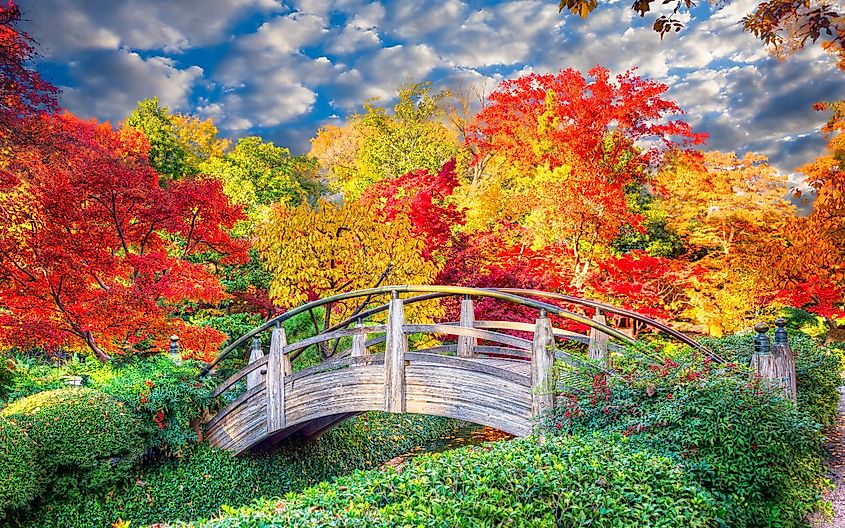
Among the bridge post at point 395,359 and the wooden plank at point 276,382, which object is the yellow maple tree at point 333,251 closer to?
the wooden plank at point 276,382

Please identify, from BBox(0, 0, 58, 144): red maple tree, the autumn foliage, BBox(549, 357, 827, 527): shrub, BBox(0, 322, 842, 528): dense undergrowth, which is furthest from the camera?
BBox(0, 0, 58, 144): red maple tree

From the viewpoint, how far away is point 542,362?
5.71 m

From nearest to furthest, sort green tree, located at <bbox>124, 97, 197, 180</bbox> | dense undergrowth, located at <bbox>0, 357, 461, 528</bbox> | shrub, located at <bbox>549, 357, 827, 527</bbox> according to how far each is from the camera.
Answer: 1. shrub, located at <bbox>549, 357, 827, 527</bbox>
2. dense undergrowth, located at <bbox>0, 357, 461, 528</bbox>
3. green tree, located at <bbox>124, 97, 197, 180</bbox>

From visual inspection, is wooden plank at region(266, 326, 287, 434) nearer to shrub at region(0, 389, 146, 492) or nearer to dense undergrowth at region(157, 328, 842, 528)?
shrub at region(0, 389, 146, 492)

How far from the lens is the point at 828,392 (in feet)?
24.0

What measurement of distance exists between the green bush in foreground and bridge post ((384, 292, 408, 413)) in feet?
9.03

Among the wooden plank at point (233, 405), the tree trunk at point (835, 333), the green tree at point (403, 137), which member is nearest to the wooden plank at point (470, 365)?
the wooden plank at point (233, 405)

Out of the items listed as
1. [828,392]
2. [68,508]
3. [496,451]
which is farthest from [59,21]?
[828,392]

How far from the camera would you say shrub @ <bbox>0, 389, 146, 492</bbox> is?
659cm

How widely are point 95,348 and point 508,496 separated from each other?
777 centimetres

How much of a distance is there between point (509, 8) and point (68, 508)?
15.1 m

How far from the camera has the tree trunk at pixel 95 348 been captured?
29.0ft

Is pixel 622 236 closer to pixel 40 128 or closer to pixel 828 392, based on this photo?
pixel 828 392

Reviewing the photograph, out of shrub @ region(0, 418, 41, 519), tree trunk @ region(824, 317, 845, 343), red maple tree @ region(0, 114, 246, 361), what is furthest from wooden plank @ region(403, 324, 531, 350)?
tree trunk @ region(824, 317, 845, 343)
